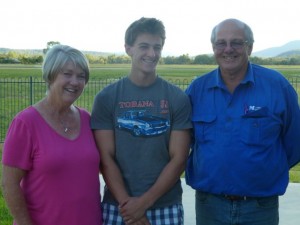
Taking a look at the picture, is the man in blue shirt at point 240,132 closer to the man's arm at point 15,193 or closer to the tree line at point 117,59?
the man's arm at point 15,193

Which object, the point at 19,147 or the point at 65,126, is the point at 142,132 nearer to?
the point at 65,126

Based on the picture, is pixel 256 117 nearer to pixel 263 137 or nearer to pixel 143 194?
pixel 263 137

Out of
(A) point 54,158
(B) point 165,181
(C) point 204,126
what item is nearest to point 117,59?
(C) point 204,126

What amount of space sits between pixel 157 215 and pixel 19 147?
1031mm

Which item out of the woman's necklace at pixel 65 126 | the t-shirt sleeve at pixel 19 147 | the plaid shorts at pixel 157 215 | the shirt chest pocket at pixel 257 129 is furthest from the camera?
the plaid shorts at pixel 157 215

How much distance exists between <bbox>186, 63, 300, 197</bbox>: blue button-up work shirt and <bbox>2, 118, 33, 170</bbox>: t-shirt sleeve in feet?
3.68

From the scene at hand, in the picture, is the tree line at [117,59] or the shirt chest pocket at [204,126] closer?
the shirt chest pocket at [204,126]

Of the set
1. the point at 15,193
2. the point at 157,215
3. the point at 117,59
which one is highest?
the point at 117,59

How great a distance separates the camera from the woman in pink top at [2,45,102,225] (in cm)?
275

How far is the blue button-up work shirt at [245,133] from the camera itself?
3109mm

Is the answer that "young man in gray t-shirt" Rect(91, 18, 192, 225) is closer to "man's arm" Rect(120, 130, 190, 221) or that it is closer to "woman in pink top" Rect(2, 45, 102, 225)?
"man's arm" Rect(120, 130, 190, 221)

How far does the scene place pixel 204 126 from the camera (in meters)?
3.21

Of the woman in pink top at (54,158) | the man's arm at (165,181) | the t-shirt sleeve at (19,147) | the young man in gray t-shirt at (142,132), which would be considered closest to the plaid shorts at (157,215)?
the young man in gray t-shirt at (142,132)

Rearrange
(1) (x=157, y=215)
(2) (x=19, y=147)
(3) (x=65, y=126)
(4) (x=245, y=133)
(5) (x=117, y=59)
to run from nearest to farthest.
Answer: (2) (x=19, y=147) < (3) (x=65, y=126) < (4) (x=245, y=133) < (1) (x=157, y=215) < (5) (x=117, y=59)
